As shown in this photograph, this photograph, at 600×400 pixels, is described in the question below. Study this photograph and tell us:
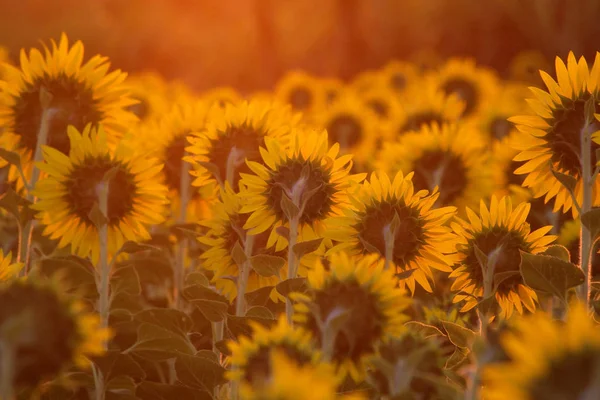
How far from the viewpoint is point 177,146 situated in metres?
3.38

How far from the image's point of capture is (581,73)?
7.78 feet

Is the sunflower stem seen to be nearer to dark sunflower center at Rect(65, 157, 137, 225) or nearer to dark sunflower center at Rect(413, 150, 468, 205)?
dark sunflower center at Rect(65, 157, 137, 225)

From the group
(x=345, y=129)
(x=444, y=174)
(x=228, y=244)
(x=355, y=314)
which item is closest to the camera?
(x=355, y=314)

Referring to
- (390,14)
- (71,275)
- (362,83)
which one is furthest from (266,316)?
(390,14)

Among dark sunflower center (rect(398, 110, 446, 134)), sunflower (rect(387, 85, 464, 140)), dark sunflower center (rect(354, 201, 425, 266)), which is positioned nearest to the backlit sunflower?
dark sunflower center (rect(354, 201, 425, 266))

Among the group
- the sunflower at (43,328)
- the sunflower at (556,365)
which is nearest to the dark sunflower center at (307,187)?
the sunflower at (43,328)

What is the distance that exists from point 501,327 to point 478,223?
2.35 feet

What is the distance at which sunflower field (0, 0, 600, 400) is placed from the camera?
150 cm

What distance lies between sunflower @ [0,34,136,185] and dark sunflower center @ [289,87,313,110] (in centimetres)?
500

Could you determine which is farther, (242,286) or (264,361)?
(242,286)

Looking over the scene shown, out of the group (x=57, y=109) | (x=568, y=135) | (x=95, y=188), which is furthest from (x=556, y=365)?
(x=57, y=109)

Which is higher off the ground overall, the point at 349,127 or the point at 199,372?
the point at 349,127

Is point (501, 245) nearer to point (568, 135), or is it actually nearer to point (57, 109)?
point (568, 135)

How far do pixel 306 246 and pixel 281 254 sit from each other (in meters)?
0.38
